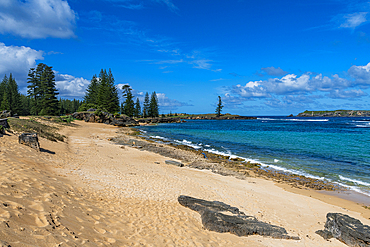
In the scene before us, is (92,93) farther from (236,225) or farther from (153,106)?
(236,225)

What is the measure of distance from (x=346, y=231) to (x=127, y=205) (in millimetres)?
8109

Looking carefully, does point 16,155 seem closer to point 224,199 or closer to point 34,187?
point 34,187

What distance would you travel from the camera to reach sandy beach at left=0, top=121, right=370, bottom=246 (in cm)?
490

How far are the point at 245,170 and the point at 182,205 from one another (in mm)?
9565

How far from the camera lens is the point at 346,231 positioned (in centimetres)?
664

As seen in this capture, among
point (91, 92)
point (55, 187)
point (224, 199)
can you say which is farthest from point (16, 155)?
point (91, 92)

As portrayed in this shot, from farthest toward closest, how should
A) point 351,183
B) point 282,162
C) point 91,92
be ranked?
point 91,92, point 282,162, point 351,183

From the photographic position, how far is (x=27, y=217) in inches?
189

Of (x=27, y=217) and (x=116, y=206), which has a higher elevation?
(x=27, y=217)

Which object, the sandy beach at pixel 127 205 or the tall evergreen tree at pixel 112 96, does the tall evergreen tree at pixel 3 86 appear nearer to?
the tall evergreen tree at pixel 112 96

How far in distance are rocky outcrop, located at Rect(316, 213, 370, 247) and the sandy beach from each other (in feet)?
0.81

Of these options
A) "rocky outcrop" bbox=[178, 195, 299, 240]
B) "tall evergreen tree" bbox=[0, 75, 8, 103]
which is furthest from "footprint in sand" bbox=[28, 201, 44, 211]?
"tall evergreen tree" bbox=[0, 75, 8, 103]

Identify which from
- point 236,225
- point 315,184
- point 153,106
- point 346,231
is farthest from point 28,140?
point 153,106

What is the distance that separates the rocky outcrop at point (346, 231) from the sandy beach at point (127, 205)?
0.81 ft
